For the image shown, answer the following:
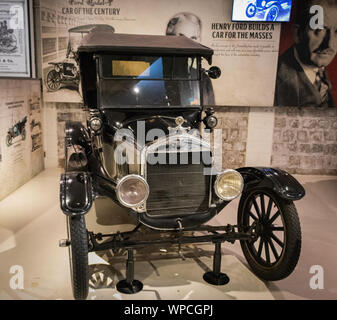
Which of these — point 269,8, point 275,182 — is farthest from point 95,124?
point 269,8

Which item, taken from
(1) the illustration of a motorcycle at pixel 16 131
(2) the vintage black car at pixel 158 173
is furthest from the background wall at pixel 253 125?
(2) the vintage black car at pixel 158 173

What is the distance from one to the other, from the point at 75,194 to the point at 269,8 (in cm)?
452

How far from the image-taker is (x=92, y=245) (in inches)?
100

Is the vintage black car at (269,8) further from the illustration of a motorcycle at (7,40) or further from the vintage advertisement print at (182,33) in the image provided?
the illustration of a motorcycle at (7,40)

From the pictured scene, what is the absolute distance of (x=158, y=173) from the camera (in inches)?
103

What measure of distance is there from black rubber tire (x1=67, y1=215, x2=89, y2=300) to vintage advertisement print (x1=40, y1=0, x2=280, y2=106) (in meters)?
3.79

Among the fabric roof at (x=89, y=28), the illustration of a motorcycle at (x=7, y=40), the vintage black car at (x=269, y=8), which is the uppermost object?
the vintage black car at (x=269, y=8)

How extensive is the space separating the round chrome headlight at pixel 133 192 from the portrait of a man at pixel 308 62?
13.2ft

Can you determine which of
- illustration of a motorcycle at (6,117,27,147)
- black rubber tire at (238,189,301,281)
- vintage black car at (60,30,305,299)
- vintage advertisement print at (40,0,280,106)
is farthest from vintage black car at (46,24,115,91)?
black rubber tire at (238,189,301,281)

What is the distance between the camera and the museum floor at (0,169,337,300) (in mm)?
2680

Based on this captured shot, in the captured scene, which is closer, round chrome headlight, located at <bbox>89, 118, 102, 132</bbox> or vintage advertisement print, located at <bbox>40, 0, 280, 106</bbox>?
round chrome headlight, located at <bbox>89, 118, 102, 132</bbox>

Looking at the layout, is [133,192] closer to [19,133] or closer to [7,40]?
[19,133]

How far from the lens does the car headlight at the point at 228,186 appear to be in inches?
104

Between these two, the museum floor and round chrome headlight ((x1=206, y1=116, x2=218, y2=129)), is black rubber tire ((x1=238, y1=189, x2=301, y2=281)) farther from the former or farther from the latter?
round chrome headlight ((x1=206, y1=116, x2=218, y2=129))
